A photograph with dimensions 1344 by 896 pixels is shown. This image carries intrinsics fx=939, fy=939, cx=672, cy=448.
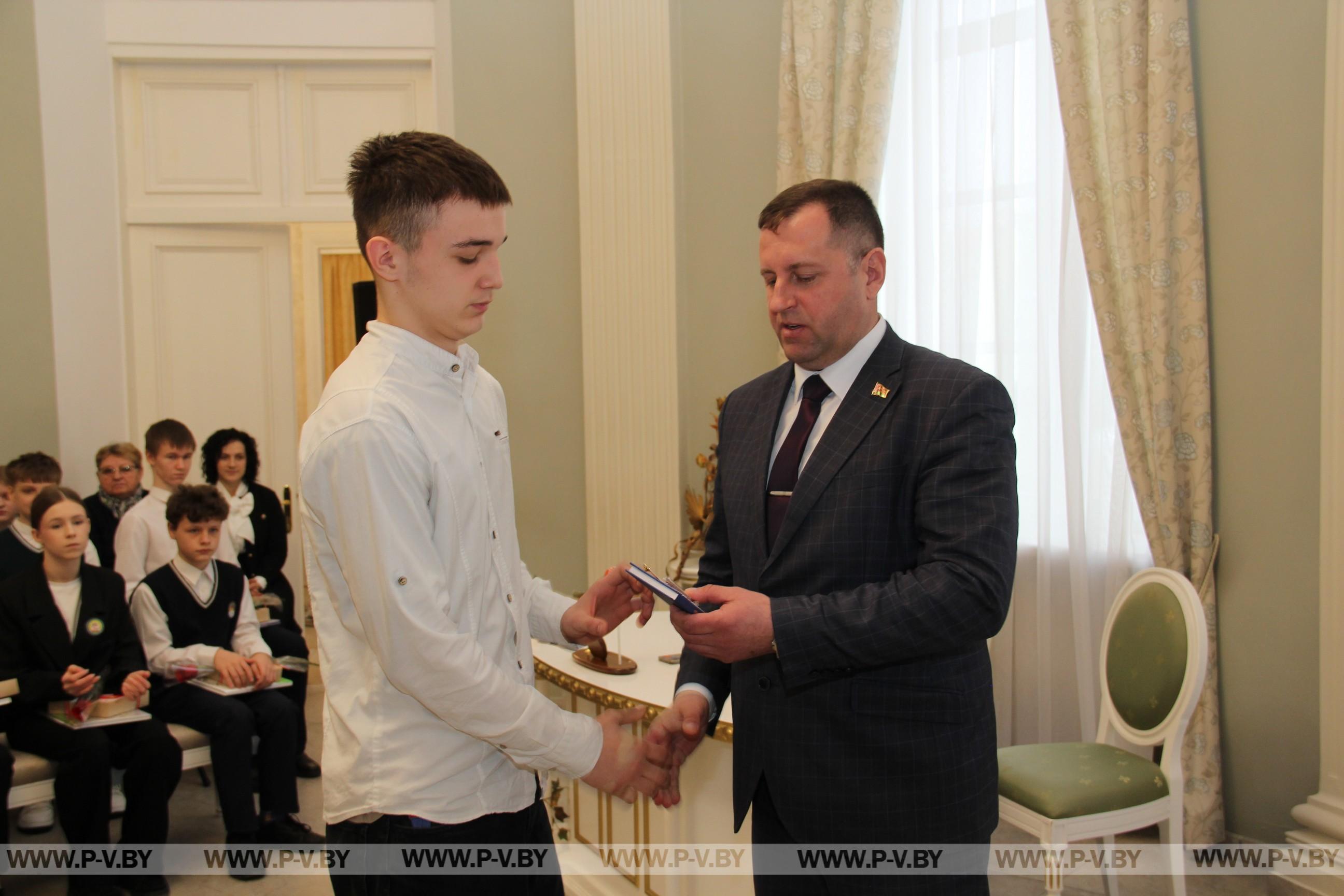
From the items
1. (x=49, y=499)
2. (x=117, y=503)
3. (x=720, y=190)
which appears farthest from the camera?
(x=720, y=190)

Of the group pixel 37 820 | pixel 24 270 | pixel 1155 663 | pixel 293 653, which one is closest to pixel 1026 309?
pixel 1155 663

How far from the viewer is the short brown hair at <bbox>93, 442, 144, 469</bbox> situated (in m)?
4.50

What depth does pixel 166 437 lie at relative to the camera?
437cm

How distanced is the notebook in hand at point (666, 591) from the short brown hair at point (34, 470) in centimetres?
391

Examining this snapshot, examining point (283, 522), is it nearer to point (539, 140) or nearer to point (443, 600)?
point (539, 140)

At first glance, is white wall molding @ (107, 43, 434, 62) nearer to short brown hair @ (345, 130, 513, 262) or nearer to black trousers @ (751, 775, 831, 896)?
short brown hair @ (345, 130, 513, 262)

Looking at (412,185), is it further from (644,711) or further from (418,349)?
(644,711)

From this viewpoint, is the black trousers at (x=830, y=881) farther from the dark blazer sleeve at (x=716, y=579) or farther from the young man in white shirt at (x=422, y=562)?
the young man in white shirt at (x=422, y=562)

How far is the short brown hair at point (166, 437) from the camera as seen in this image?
437 centimetres

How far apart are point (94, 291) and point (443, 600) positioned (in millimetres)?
5201

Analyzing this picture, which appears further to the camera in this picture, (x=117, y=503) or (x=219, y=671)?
(x=117, y=503)

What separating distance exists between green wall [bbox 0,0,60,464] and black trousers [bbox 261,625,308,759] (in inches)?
76.8

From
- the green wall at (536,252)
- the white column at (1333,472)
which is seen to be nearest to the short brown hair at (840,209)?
the white column at (1333,472)

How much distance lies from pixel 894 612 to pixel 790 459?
37cm
